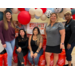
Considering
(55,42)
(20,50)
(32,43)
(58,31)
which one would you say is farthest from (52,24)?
(20,50)

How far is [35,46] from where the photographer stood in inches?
80.7

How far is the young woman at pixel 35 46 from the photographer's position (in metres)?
1.97

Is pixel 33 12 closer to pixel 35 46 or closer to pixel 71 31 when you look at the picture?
pixel 35 46

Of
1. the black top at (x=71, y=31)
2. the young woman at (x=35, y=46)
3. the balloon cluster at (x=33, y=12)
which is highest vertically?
the balloon cluster at (x=33, y=12)

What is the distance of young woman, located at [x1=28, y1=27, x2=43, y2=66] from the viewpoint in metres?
1.97

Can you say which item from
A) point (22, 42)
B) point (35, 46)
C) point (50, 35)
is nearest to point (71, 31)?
point (50, 35)

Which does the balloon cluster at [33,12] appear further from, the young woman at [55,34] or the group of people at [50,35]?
the young woman at [55,34]

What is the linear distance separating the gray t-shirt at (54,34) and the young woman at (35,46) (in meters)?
0.38

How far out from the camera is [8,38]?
1696 millimetres

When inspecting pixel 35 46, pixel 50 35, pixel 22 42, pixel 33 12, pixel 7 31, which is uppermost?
pixel 33 12

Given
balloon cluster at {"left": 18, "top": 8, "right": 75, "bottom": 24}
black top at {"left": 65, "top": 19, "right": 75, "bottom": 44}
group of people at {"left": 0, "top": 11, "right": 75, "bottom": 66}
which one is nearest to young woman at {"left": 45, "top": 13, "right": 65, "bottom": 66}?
group of people at {"left": 0, "top": 11, "right": 75, "bottom": 66}

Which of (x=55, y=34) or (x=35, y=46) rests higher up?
(x=55, y=34)

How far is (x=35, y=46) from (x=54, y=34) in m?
0.70

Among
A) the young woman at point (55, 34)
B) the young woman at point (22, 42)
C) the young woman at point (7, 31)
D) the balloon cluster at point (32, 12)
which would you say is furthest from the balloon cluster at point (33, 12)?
the young woman at point (55, 34)
